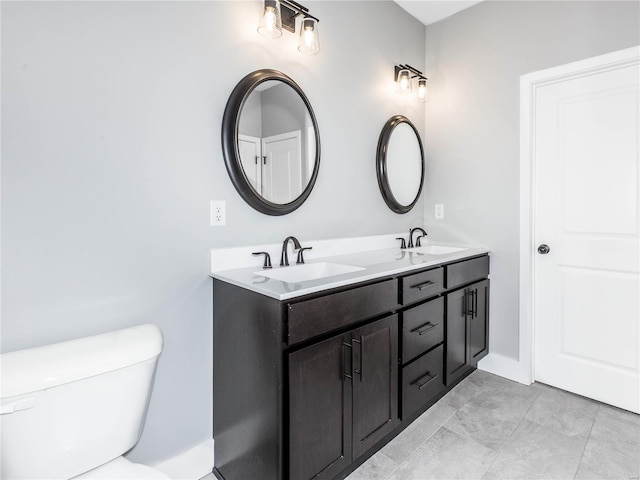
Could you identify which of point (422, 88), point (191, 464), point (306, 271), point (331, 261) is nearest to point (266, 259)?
point (306, 271)

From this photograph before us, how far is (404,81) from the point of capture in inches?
96.5

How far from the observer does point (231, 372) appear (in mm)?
1418

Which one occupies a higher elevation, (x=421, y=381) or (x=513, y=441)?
(x=421, y=381)

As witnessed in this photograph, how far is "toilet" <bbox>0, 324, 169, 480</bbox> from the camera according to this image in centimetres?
90

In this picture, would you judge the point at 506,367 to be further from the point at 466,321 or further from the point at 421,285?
the point at 421,285

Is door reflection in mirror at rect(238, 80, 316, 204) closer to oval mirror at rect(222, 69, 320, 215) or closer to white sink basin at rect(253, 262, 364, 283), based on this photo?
oval mirror at rect(222, 69, 320, 215)

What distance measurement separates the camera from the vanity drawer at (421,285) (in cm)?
166

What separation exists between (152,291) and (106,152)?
1.77ft

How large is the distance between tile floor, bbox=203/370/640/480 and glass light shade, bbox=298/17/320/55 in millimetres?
2011

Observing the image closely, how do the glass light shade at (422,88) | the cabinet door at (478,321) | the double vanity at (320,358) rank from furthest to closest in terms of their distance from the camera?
the glass light shade at (422,88) → the cabinet door at (478,321) → the double vanity at (320,358)

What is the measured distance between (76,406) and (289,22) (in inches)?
72.3

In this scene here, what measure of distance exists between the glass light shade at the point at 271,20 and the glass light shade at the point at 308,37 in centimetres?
17

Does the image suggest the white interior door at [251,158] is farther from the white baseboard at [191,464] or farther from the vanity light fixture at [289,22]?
the white baseboard at [191,464]

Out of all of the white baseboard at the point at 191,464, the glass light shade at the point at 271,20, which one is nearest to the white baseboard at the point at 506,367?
the white baseboard at the point at 191,464
